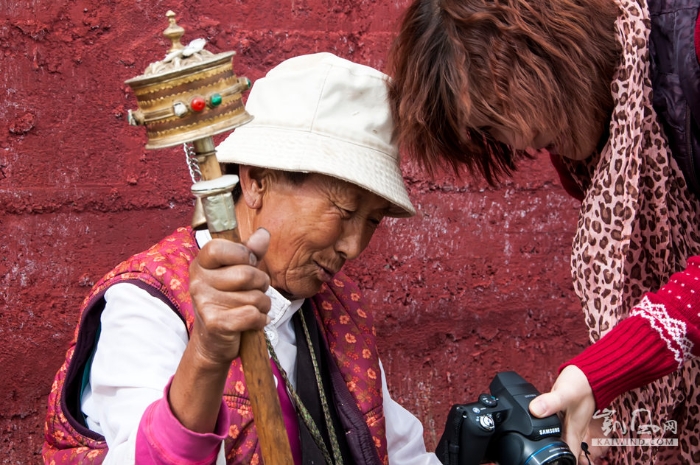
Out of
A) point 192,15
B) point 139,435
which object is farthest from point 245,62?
point 139,435

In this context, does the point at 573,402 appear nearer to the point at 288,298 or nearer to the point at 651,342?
the point at 651,342

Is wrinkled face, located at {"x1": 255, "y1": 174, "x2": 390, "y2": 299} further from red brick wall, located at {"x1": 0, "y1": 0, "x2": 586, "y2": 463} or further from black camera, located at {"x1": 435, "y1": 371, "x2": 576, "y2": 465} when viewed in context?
red brick wall, located at {"x1": 0, "y1": 0, "x2": 586, "y2": 463}

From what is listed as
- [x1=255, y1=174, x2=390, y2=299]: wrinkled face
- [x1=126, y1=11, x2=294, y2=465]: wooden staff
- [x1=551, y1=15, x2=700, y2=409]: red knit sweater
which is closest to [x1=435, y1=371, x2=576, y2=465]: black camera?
[x1=551, y1=15, x2=700, y2=409]: red knit sweater

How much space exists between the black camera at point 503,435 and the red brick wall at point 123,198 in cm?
103

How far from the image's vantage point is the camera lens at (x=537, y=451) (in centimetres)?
170

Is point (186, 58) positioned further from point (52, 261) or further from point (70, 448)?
point (52, 261)

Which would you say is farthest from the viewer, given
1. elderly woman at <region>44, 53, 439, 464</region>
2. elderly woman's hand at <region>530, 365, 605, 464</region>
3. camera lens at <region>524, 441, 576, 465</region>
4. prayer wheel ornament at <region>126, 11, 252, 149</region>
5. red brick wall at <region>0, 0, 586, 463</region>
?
red brick wall at <region>0, 0, 586, 463</region>

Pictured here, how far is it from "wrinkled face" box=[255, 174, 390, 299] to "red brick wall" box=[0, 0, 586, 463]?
854 mm

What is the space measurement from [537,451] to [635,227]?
650mm

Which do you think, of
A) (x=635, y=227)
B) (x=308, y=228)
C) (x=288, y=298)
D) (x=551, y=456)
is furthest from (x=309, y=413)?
(x=635, y=227)

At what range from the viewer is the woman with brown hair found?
1.72 metres

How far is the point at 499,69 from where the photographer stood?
1712 mm

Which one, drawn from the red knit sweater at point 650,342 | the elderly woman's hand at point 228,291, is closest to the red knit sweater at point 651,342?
the red knit sweater at point 650,342

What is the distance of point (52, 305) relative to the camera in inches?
95.0
